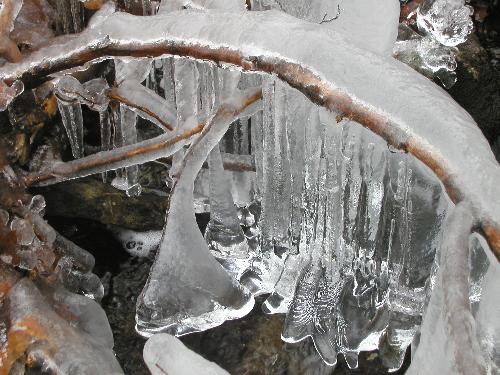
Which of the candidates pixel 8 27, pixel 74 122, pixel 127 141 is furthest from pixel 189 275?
pixel 8 27

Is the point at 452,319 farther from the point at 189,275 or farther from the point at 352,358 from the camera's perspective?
the point at 352,358

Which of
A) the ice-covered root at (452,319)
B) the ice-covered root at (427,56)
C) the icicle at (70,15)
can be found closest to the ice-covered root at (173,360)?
the ice-covered root at (452,319)

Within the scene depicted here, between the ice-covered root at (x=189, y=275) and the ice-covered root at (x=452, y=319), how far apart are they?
798 mm

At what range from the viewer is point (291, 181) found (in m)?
1.90

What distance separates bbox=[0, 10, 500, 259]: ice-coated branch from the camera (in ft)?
3.71

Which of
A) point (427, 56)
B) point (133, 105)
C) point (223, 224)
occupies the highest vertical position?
point (427, 56)

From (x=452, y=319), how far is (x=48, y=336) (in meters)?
1.41

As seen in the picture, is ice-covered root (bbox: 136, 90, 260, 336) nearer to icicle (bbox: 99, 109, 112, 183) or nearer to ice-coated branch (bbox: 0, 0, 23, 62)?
ice-coated branch (bbox: 0, 0, 23, 62)

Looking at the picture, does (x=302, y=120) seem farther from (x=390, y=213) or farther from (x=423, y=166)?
(x=423, y=166)

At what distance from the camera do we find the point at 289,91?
165 cm

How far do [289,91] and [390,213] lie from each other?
1.62 feet

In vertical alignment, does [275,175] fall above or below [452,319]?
below

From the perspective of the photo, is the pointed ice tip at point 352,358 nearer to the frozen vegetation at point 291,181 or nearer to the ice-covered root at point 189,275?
the frozen vegetation at point 291,181

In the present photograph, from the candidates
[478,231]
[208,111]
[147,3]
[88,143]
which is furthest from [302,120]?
[88,143]
